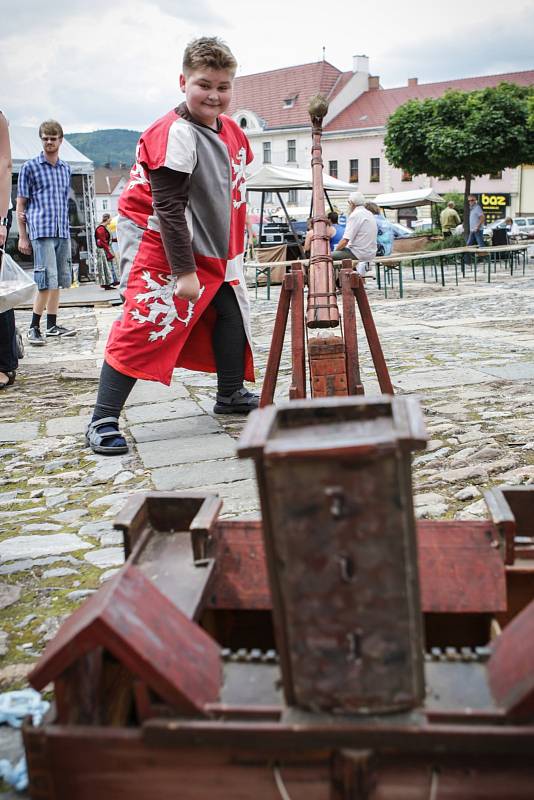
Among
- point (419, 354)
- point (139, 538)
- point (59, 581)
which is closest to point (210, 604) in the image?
point (139, 538)

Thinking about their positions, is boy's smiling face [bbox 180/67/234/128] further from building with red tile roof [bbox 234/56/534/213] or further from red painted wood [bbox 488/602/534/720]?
building with red tile roof [bbox 234/56/534/213]

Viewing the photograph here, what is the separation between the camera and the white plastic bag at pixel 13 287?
5.67 metres

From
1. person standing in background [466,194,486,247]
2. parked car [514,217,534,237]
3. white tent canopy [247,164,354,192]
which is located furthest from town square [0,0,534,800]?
parked car [514,217,534,237]

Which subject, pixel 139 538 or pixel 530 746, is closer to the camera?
pixel 530 746

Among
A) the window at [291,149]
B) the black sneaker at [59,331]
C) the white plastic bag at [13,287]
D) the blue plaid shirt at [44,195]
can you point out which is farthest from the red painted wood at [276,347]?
the window at [291,149]

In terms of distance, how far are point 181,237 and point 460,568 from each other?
Answer: 2.42m

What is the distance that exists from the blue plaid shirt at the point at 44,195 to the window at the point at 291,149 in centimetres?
5638

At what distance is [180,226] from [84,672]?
2.65 meters

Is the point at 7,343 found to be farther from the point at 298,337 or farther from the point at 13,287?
the point at 298,337

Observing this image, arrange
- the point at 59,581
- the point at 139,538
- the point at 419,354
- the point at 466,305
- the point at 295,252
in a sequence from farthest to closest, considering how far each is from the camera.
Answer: the point at 295,252
the point at 466,305
the point at 419,354
the point at 59,581
the point at 139,538

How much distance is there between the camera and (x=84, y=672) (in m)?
1.45

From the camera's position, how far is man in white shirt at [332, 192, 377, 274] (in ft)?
45.2

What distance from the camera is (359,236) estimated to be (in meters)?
14.0

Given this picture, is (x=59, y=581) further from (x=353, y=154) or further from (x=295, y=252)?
(x=353, y=154)
